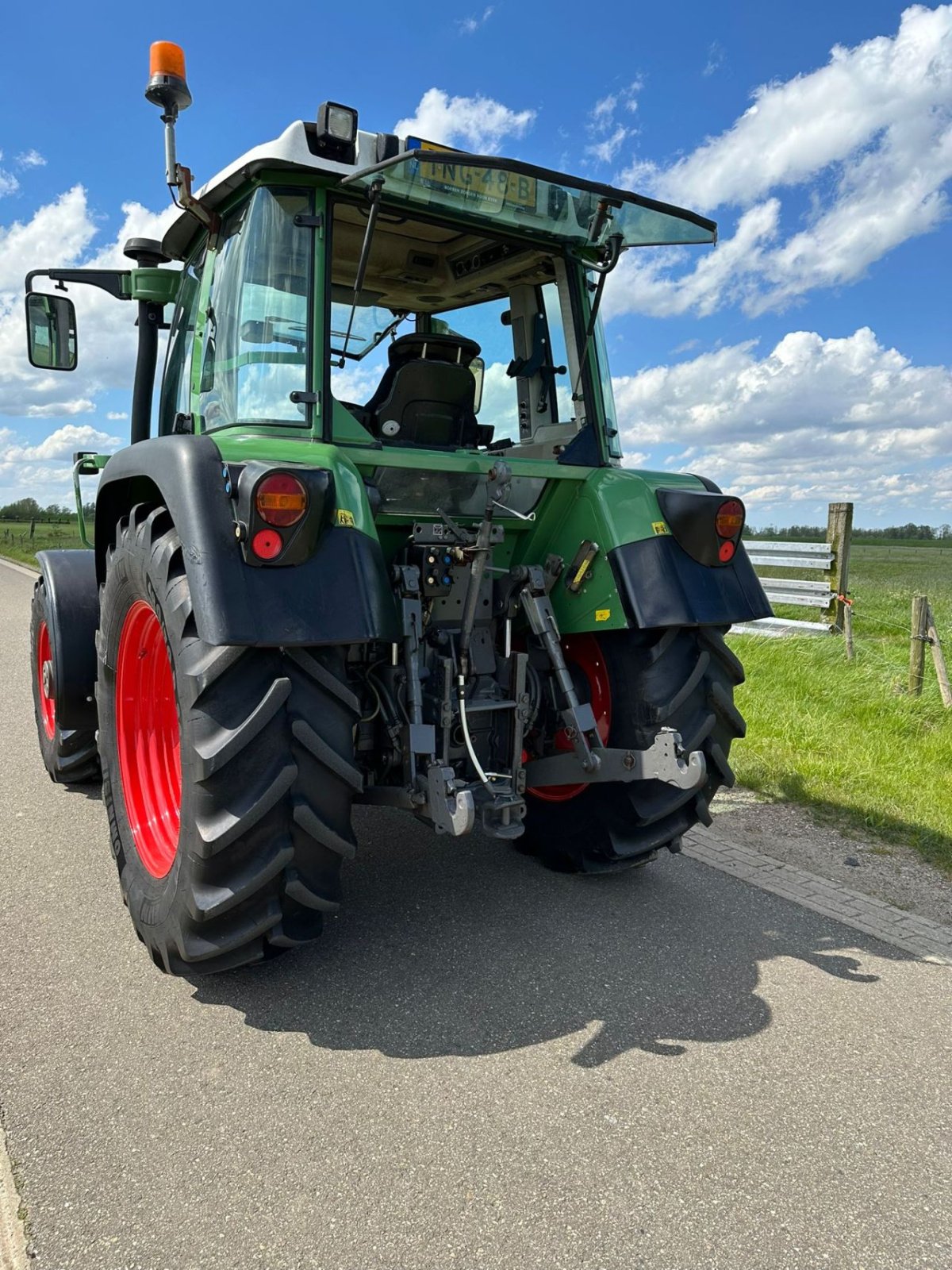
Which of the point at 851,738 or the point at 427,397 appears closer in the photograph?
the point at 427,397

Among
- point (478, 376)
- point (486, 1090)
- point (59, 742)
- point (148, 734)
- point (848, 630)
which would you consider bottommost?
point (486, 1090)

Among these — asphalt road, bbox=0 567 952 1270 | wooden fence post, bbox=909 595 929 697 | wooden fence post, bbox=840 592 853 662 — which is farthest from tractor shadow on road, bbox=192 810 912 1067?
wooden fence post, bbox=840 592 853 662

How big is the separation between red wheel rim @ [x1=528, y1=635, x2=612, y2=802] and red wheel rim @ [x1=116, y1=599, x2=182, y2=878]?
4.83 feet

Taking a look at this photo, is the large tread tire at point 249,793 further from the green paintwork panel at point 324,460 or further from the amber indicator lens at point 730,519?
the amber indicator lens at point 730,519

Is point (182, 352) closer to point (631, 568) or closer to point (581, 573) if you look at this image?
point (581, 573)

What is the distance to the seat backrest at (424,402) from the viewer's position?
3.70 meters

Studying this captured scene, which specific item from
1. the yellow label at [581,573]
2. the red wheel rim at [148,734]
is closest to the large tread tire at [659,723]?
the yellow label at [581,573]

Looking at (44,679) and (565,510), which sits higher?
(565,510)

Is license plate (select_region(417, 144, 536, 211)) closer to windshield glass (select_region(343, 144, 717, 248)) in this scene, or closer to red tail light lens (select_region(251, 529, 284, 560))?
windshield glass (select_region(343, 144, 717, 248))

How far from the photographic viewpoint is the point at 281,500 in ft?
8.43

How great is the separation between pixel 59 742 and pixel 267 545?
2822 millimetres

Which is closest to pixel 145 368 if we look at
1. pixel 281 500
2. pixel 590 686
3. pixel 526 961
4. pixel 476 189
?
pixel 476 189

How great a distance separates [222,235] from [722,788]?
385 cm

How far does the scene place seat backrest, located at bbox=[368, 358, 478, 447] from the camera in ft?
12.1
